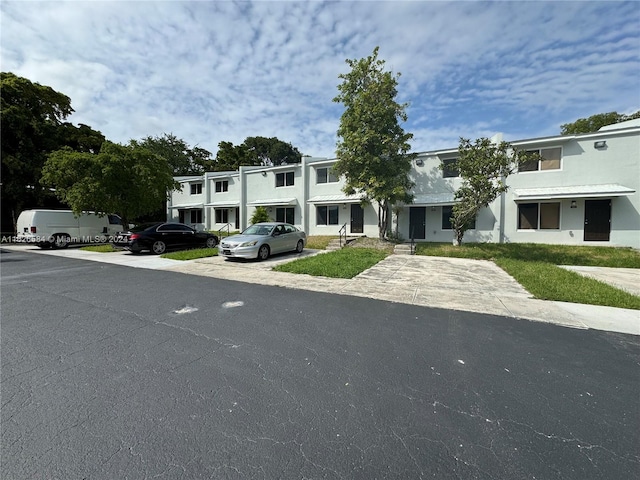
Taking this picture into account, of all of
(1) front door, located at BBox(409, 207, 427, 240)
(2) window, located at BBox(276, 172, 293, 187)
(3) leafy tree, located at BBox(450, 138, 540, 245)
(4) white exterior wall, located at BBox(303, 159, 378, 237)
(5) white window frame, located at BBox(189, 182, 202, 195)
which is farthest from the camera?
(5) white window frame, located at BBox(189, 182, 202, 195)

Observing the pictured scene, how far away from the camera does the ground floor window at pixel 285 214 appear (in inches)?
837

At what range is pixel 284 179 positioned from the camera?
21.8 meters

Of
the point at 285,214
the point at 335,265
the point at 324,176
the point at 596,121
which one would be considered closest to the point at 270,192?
the point at 285,214

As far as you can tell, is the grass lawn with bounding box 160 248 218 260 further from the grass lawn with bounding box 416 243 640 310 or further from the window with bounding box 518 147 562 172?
the window with bounding box 518 147 562 172

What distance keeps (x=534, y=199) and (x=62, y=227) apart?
81.5ft

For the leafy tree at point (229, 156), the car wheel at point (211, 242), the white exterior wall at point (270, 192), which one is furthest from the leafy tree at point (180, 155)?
the car wheel at point (211, 242)

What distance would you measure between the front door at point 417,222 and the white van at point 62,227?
1635 cm

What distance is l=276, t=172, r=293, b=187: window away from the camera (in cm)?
2151

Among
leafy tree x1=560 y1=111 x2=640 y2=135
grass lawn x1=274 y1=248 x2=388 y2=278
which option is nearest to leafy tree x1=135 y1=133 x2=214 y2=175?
grass lawn x1=274 y1=248 x2=388 y2=278

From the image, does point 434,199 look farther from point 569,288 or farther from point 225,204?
point 225,204

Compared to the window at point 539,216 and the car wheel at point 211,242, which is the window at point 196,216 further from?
the window at point 539,216

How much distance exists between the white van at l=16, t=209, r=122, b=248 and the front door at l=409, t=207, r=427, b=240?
16350 millimetres

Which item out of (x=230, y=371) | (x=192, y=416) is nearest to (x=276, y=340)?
(x=230, y=371)

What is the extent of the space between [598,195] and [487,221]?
439cm
